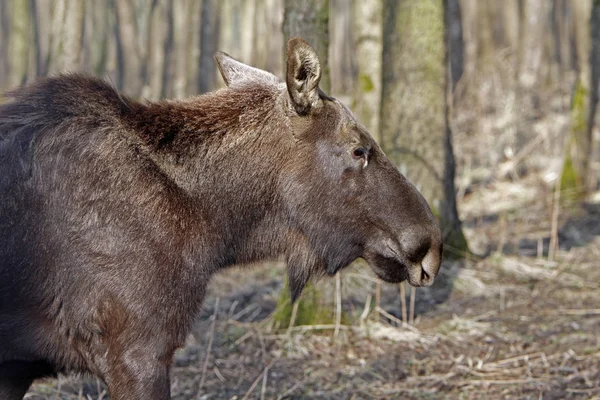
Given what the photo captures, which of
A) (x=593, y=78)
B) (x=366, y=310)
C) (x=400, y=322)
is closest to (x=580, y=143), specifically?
(x=593, y=78)

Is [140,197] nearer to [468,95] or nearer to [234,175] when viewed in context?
[234,175]

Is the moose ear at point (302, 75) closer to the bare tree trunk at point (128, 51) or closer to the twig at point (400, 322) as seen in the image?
the twig at point (400, 322)

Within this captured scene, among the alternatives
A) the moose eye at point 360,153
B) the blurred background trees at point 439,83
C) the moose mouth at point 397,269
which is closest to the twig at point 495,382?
the moose mouth at point 397,269

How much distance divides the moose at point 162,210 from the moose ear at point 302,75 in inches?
0.5

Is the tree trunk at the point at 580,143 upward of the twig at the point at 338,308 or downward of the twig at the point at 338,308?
upward

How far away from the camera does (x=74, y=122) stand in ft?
15.9

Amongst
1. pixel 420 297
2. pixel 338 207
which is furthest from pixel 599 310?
pixel 338 207

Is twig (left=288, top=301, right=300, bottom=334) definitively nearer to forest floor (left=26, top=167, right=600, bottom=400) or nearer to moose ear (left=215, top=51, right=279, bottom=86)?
forest floor (left=26, top=167, right=600, bottom=400)

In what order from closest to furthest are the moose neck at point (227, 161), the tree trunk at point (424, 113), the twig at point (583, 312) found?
the moose neck at point (227, 161)
the twig at point (583, 312)
the tree trunk at point (424, 113)

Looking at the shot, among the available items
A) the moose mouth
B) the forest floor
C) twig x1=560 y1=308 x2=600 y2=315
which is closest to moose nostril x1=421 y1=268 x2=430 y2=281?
the moose mouth

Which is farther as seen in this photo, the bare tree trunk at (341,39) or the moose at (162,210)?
the bare tree trunk at (341,39)

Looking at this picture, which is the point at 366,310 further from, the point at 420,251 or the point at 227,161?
the point at 227,161

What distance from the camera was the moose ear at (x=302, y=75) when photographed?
15.9 feet

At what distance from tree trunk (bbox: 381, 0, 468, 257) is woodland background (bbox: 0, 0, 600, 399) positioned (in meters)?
0.02
